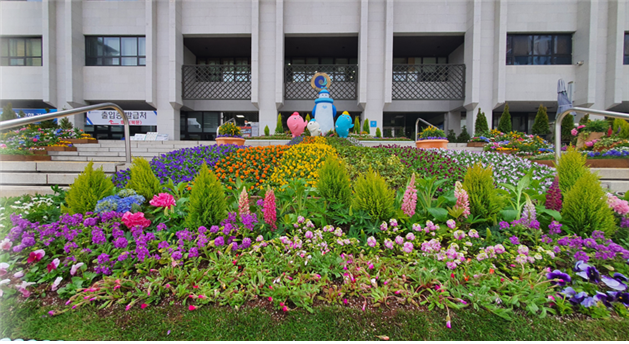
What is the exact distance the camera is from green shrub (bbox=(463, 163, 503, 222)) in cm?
241

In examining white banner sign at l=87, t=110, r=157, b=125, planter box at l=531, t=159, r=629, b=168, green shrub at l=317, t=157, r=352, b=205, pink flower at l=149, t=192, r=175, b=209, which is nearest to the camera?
pink flower at l=149, t=192, r=175, b=209

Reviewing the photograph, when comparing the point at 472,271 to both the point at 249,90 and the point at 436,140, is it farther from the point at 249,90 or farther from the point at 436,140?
the point at 249,90

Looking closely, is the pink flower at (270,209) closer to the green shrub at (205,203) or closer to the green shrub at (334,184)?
the green shrub at (205,203)

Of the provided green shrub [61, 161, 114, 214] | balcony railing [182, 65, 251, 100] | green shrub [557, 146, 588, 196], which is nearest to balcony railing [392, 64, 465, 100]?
balcony railing [182, 65, 251, 100]

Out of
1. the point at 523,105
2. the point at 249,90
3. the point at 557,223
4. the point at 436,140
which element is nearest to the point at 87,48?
the point at 249,90

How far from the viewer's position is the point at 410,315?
1601 mm

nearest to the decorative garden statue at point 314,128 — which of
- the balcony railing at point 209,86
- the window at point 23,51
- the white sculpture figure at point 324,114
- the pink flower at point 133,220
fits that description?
the white sculpture figure at point 324,114

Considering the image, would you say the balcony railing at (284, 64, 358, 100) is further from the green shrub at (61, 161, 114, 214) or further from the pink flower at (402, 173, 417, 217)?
the pink flower at (402, 173, 417, 217)

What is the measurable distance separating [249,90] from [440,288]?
15720 mm

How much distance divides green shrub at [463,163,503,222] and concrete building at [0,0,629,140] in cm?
1226

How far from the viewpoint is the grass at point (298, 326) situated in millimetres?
1508

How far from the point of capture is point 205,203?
2363mm

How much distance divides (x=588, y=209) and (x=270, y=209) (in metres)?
2.69

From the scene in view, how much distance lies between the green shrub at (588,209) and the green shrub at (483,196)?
0.56m
